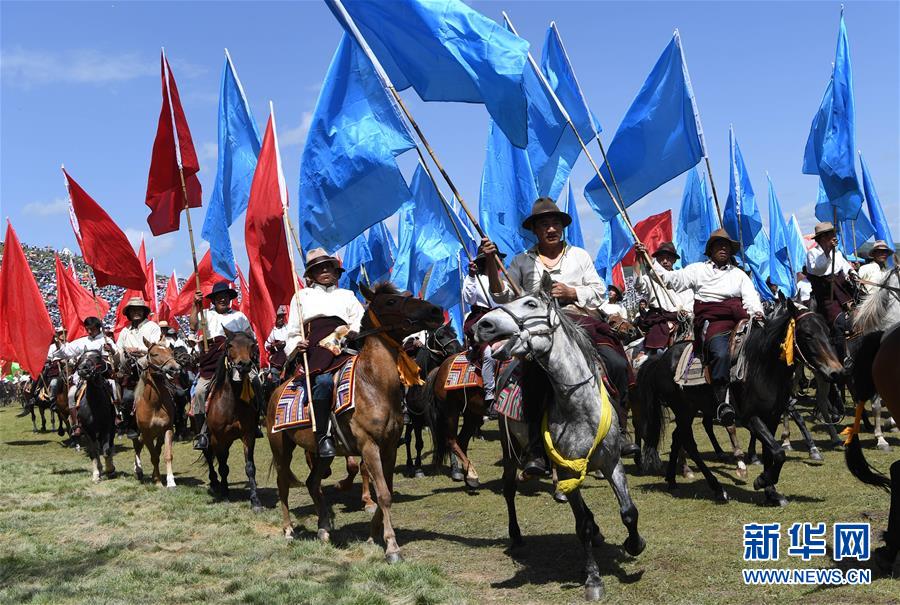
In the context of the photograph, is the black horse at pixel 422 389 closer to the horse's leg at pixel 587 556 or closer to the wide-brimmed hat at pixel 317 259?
the wide-brimmed hat at pixel 317 259

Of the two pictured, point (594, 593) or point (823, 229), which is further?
point (823, 229)

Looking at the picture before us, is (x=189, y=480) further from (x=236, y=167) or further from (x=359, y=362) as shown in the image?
(x=359, y=362)

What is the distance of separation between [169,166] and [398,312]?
8.27 meters

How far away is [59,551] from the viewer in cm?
927

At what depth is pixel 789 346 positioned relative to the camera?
30.0 ft

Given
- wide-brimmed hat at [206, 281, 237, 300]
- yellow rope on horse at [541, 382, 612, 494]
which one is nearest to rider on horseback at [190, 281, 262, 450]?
wide-brimmed hat at [206, 281, 237, 300]

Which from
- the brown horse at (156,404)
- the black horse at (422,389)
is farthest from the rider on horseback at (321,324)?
the brown horse at (156,404)

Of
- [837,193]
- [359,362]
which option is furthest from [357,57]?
[837,193]

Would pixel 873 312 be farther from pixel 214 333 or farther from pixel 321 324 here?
pixel 214 333

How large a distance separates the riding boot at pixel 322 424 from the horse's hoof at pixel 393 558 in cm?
141

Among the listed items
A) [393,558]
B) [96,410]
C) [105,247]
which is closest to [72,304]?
[105,247]

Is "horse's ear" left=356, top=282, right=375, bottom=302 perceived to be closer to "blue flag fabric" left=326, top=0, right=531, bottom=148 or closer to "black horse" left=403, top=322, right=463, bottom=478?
"blue flag fabric" left=326, top=0, right=531, bottom=148

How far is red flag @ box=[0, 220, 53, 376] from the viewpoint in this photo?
50.8 feet

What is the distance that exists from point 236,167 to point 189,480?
6.04m
